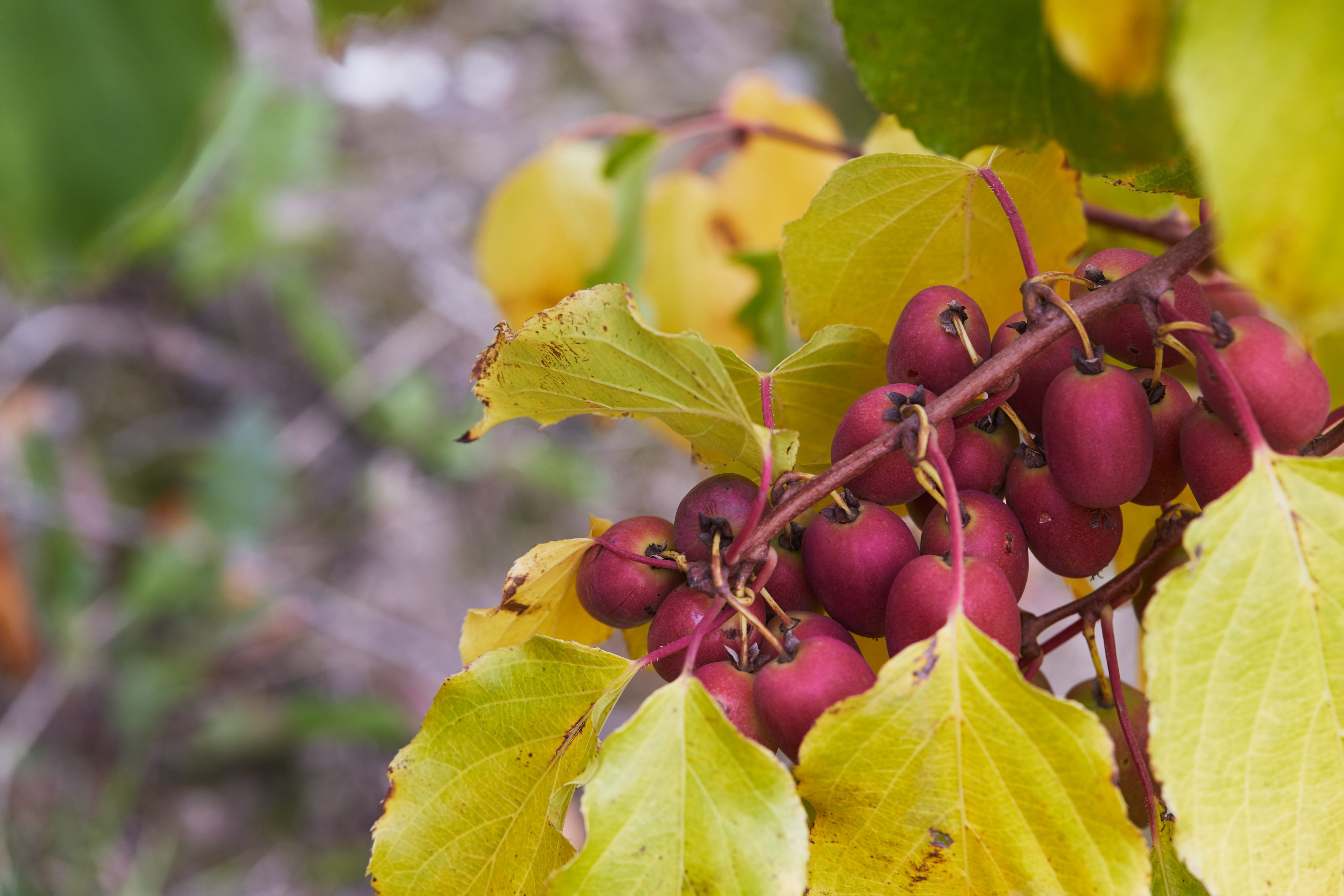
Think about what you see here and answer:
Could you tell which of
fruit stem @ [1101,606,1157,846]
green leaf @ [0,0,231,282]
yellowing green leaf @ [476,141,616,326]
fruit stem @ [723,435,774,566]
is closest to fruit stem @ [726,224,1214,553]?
fruit stem @ [723,435,774,566]

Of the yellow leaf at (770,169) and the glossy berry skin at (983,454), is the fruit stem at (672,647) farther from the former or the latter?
the yellow leaf at (770,169)

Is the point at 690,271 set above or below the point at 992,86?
above

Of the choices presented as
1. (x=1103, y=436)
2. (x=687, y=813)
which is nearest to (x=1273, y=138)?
(x=1103, y=436)

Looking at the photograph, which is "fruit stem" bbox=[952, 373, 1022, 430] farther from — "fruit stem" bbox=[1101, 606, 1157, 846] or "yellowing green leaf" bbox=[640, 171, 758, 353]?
"yellowing green leaf" bbox=[640, 171, 758, 353]

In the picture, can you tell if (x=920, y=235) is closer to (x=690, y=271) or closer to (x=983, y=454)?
(x=983, y=454)

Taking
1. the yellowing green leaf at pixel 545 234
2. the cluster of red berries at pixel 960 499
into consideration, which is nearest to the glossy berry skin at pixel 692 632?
the cluster of red berries at pixel 960 499
